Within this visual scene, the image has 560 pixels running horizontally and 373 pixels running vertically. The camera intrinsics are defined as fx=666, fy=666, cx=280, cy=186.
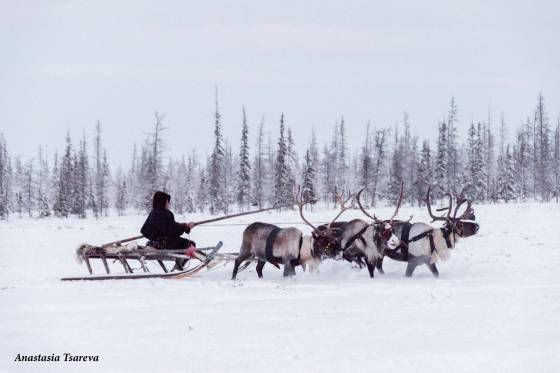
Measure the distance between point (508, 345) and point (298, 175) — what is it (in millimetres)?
90771

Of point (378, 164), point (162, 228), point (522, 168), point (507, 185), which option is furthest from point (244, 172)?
point (162, 228)

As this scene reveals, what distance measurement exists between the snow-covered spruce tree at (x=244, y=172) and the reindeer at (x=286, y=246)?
44776 millimetres

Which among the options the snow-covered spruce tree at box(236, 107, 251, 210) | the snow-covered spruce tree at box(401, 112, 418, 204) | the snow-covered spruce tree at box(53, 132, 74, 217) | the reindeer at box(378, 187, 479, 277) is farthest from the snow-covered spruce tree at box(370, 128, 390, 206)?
the reindeer at box(378, 187, 479, 277)

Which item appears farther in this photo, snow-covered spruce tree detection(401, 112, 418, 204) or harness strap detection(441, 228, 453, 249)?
snow-covered spruce tree detection(401, 112, 418, 204)

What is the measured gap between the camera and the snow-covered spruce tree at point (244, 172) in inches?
2295

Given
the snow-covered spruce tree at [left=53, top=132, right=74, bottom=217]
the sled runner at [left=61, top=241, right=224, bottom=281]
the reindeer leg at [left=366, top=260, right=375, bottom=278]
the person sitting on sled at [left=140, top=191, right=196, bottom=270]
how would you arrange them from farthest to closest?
the snow-covered spruce tree at [left=53, top=132, right=74, bottom=217], the person sitting on sled at [left=140, top=191, right=196, bottom=270], the reindeer leg at [left=366, top=260, right=375, bottom=278], the sled runner at [left=61, top=241, right=224, bottom=281]

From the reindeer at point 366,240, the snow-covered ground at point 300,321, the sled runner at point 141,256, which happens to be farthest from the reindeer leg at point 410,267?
the sled runner at point 141,256

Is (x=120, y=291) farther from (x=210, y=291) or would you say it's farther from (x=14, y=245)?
(x=14, y=245)

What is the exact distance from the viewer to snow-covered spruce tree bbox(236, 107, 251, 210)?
191 feet

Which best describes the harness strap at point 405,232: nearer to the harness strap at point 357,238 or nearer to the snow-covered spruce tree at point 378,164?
the harness strap at point 357,238

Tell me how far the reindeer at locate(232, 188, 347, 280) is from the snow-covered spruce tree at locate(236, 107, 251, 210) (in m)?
44.8

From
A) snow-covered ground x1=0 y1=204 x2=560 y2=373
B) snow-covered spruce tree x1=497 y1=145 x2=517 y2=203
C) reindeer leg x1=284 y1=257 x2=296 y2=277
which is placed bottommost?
snow-covered ground x1=0 y1=204 x2=560 y2=373

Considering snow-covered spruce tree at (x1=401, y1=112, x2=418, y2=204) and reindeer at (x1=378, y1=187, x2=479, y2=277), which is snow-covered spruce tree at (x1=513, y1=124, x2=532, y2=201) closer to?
snow-covered spruce tree at (x1=401, y1=112, x2=418, y2=204)

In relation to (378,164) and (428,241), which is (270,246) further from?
(378,164)
